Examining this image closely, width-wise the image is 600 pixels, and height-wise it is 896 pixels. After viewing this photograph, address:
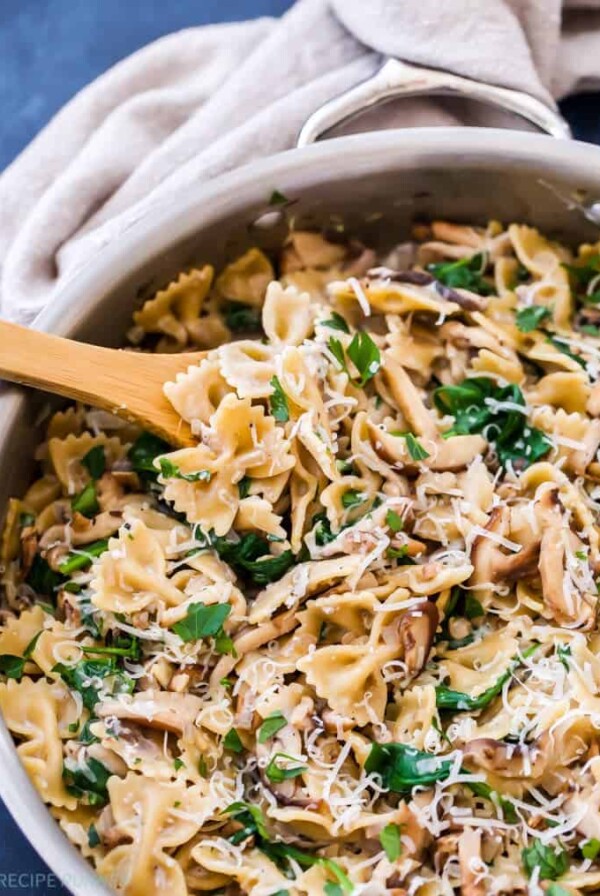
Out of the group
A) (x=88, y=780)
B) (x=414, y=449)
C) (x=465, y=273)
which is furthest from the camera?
(x=465, y=273)

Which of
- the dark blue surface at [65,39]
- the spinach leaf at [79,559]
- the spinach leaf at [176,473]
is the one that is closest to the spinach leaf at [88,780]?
the spinach leaf at [79,559]

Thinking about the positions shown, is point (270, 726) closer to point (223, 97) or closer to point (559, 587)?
point (559, 587)

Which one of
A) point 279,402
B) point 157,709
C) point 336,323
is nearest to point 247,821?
point 157,709

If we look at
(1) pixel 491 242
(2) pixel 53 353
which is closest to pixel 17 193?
(2) pixel 53 353

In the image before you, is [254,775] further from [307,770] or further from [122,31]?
[122,31]

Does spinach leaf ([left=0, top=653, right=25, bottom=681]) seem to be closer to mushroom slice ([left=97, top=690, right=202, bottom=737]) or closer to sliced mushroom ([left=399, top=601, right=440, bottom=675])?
mushroom slice ([left=97, top=690, right=202, bottom=737])

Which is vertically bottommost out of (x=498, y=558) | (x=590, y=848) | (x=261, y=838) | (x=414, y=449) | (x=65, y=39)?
(x=590, y=848)
